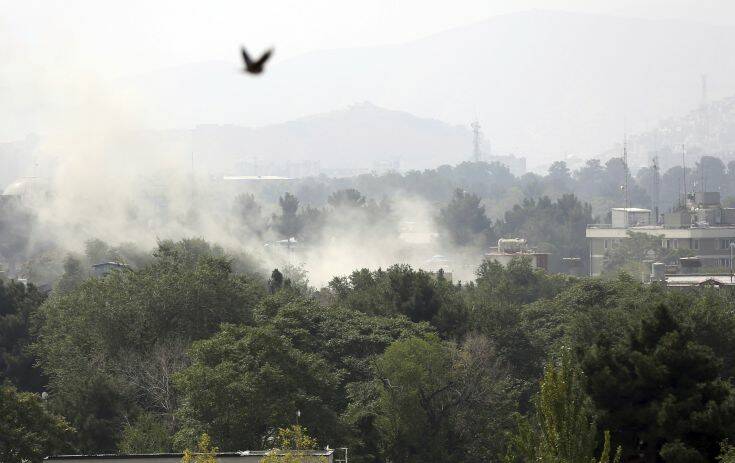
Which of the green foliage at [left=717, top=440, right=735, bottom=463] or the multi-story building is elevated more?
the green foliage at [left=717, top=440, right=735, bottom=463]

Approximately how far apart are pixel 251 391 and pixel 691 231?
400 feet

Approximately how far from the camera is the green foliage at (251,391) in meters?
55.9

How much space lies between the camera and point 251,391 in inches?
2224

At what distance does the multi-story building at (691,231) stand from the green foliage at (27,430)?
113296 millimetres

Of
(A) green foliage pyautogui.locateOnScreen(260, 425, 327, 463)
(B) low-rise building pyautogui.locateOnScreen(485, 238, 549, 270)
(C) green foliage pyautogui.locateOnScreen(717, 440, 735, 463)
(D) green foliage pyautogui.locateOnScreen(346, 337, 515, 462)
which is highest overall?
(A) green foliage pyautogui.locateOnScreen(260, 425, 327, 463)

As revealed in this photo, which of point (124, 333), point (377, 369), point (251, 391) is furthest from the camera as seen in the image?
point (124, 333)

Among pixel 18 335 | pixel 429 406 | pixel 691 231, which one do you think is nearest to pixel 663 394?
pixel 429 406

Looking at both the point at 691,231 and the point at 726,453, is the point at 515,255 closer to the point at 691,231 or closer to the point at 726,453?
the point at 691,231

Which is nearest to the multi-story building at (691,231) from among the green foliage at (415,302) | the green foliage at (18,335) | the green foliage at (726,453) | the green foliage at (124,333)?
the green foliage at (415,302)

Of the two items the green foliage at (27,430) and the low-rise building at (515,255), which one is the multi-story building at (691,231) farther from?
the green foliage at (27,430)

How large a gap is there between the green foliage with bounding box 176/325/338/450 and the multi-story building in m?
103

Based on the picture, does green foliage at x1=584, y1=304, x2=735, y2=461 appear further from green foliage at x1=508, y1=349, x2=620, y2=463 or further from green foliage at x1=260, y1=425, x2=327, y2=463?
green foliage at x1=260, y1=425, x2=327, y2=463

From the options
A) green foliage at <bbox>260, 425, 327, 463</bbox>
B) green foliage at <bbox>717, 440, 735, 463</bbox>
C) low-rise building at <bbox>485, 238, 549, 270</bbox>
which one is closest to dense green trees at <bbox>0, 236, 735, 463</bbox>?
green foliage at <bbox>717, 440, 735, 463</bbox>

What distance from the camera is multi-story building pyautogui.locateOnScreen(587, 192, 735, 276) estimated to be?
170m
